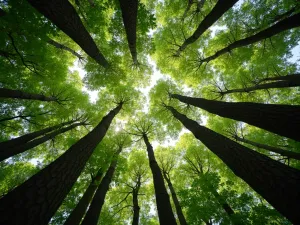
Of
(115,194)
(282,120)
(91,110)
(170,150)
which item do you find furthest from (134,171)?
(282,120)

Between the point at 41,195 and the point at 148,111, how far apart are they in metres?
10.9

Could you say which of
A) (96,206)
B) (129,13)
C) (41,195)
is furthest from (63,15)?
(96,206)

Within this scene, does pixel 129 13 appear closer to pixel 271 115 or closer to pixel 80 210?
pixel 271 115

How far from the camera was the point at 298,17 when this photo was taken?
5.19 meters

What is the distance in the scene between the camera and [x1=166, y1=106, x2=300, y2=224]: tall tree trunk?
2064 mm

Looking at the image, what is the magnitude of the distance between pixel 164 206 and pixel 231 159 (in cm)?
219

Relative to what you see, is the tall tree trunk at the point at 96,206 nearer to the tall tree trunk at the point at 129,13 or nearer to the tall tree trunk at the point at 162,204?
the tall tree trunk at the point at 162,204

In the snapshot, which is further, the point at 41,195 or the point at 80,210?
the point at 80,210

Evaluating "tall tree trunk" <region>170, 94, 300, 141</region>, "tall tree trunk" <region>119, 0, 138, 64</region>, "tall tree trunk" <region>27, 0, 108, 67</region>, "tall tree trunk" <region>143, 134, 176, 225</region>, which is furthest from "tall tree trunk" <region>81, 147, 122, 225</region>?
"tall tree trunk" <region>119, 0, 138, 64</region>

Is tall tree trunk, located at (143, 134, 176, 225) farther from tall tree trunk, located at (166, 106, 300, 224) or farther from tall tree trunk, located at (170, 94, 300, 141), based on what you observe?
tall tree trunk, located at (170, 94, 300, 141)

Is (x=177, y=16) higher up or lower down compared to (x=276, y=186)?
higher up

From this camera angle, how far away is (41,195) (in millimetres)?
2119

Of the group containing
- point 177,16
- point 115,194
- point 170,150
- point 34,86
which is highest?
point 177,16

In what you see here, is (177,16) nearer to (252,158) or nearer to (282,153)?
(282,153)
